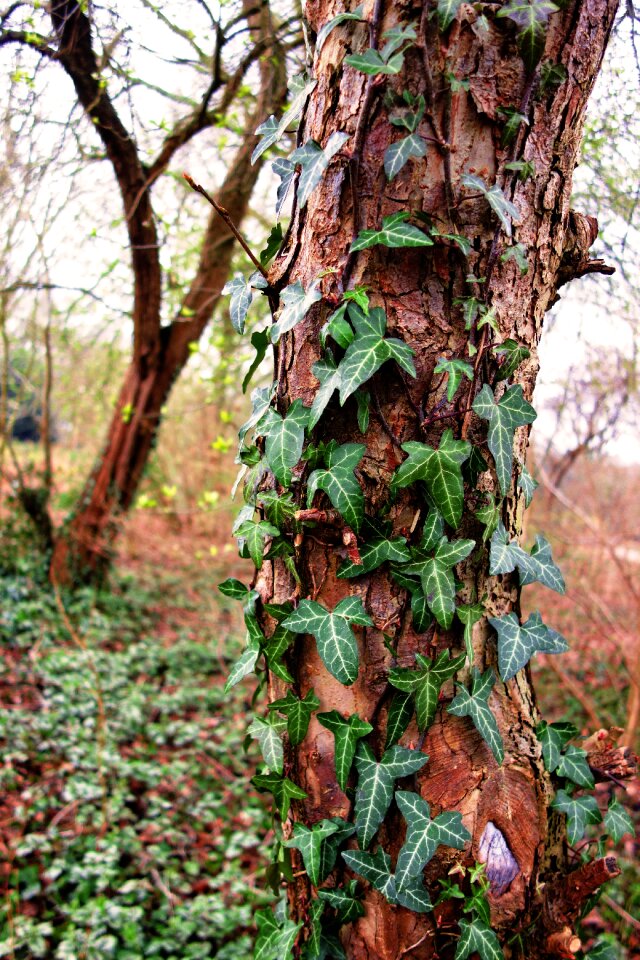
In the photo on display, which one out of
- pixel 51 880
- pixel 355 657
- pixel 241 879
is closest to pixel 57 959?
pixel 51 880

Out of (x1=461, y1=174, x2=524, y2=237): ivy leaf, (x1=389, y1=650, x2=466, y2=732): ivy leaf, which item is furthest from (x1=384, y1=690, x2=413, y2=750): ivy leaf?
(x1=461, y1=174, x2=524, y2=237): ivy leaf

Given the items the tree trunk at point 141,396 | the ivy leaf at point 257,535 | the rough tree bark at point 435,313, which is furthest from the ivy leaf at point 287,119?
the tree trunk at point 141,396

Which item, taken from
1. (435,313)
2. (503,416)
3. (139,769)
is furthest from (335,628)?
(139,769)

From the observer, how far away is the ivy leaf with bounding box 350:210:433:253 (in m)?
1.01

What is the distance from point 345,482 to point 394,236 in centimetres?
42

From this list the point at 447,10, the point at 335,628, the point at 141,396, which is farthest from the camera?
the point at 141,396

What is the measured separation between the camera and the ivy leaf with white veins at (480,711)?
3.71 feet

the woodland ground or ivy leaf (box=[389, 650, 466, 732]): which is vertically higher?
ivy leaf (box=[389, 650, 466, 732])

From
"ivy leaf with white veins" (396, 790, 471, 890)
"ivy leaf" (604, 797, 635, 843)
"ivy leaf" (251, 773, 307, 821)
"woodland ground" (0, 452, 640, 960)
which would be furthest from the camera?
"woodland ground" (0, 452, 640, 960)

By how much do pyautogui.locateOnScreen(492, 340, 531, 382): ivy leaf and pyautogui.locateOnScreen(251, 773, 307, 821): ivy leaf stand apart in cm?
87

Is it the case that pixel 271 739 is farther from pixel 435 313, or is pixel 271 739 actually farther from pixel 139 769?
pixel 139 769

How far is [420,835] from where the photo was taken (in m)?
1.10

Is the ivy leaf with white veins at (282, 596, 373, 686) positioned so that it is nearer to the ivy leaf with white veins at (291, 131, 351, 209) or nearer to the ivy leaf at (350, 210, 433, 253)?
the ivy leaf at (350, 210, 433, 253)

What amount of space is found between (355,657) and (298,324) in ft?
2.01
